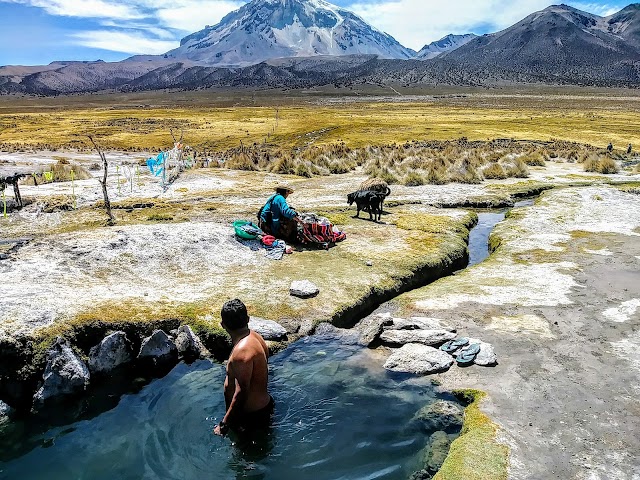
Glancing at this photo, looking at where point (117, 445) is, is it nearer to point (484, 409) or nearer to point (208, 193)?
point (484, 409)

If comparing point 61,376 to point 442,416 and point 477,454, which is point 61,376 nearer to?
point 442,416

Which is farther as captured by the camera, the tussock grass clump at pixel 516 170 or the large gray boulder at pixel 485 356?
the tussock grass clump at pixel 516 170

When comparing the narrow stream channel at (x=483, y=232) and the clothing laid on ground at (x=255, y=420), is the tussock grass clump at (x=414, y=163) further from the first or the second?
the clothing laid on ground at (x=255, y=420)

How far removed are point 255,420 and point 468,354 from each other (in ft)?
14.9

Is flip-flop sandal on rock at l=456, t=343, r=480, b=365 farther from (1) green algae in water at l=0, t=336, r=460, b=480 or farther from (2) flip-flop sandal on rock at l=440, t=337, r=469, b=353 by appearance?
(1) green algae in water at l=0, t=336, r=460, b=480

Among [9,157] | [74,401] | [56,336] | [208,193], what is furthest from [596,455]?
[9,157]

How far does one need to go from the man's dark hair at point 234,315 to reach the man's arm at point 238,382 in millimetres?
428

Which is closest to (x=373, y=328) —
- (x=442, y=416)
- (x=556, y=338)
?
(x=442, y=416)

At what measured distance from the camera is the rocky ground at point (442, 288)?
8602 millimetres

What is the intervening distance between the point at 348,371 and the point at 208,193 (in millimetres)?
19331

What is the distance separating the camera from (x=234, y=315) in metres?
7.93

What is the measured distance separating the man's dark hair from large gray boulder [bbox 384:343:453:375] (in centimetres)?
369

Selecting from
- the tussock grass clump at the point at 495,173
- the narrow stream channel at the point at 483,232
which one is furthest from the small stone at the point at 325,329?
the tussock grass clump at the point at 495,173

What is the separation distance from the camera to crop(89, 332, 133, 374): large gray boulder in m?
10.3
